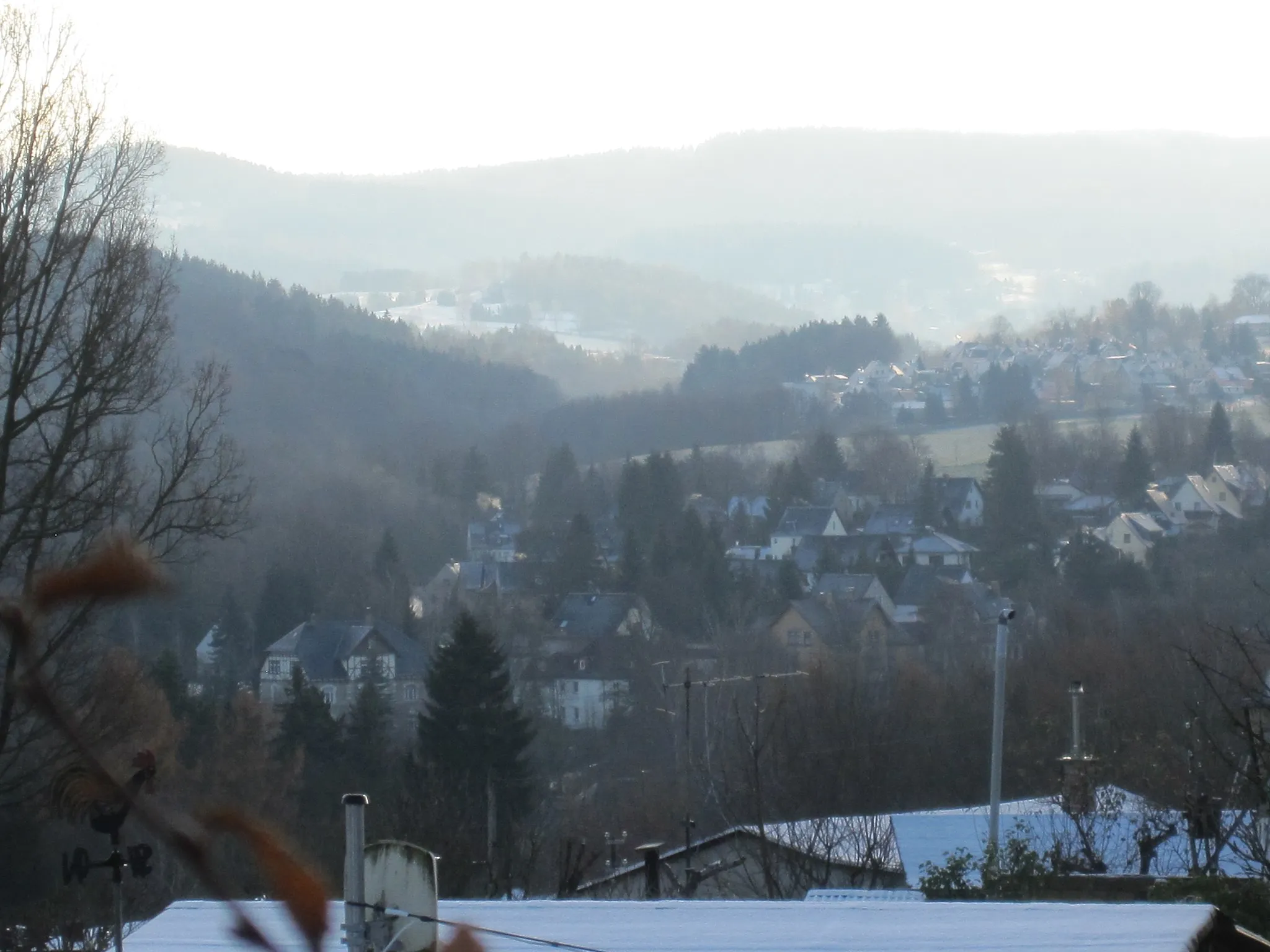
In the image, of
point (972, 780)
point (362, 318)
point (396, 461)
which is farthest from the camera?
point (362, 318)

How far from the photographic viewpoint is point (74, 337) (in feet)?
27.6

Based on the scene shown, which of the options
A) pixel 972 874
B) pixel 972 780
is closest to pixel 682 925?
pixel 972 874

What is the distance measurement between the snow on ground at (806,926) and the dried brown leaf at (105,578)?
2.81m

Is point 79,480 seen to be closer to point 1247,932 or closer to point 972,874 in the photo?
point 972,874

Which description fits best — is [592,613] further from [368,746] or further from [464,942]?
[464,942]

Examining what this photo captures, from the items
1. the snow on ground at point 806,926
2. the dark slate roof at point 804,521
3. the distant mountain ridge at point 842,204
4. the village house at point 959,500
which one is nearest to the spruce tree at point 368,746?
the snow on ground at point 806,926

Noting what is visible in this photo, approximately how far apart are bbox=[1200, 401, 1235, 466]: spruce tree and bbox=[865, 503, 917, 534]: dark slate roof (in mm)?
11083

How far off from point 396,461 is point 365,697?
30.1 meters

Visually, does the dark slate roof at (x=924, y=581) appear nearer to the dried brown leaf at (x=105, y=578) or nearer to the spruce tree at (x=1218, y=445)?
the spruce tree at (x=1218, y=445)

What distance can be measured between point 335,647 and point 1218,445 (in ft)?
111

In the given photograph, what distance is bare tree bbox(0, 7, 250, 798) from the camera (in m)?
7.87

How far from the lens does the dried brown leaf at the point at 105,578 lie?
54 cm

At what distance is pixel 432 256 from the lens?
136000 mm

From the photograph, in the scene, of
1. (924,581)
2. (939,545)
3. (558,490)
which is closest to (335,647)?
(924,581)
